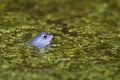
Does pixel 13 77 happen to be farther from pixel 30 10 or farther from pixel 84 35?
pixel 30 10

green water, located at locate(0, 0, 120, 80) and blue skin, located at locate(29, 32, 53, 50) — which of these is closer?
green water, located at locate(0, 0, 120, 80)

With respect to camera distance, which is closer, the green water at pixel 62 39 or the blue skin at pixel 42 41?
the green water at pixel 62 39

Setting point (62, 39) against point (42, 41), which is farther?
point (62, 39)
